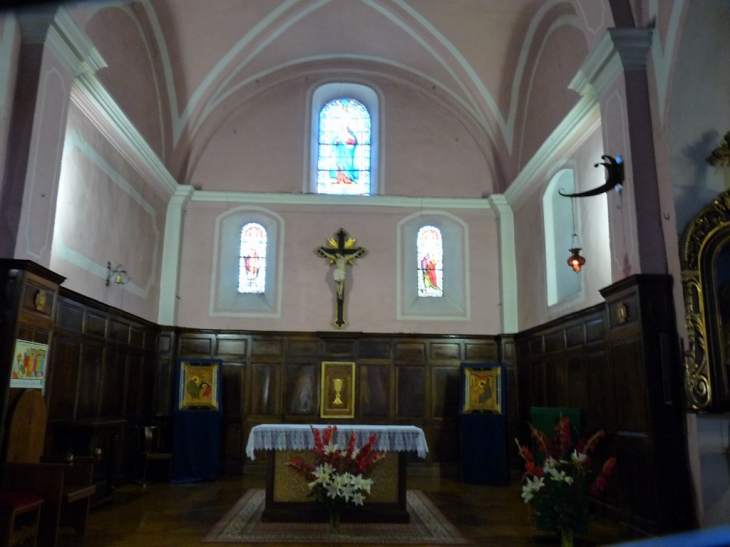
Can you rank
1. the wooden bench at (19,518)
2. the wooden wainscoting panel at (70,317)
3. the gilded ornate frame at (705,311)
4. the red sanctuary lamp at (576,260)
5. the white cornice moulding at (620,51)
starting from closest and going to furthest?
the wooden bench at (19,518)
the gilded ornate frame at (705,311)
the white cornice moulding at (620,51)
the wooden wainscoting panel at (70,317)
the red sanctuary lamp at (576,260)

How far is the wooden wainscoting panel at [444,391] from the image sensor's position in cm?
1215

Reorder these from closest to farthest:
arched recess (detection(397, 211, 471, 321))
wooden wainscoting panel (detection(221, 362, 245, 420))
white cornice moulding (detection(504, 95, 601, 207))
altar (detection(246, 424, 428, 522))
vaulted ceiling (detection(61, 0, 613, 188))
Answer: altar (detection(246, 424, 428, 522)), white cornice moulding (detection(504, 95, 601, 207)), vaulted ceiling (detection(61, 0, 613, 188)), wooden wainscoting panel (detection(221, 362, 245, 420)), arched recess (detection(397, 211, 471, 321))

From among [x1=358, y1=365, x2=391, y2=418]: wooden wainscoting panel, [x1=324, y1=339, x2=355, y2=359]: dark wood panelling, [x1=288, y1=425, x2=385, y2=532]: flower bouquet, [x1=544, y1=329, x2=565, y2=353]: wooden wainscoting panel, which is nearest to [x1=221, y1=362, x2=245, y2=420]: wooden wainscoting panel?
[x1=324, y1=339, x2=355, y2=359]: dark wood panelling

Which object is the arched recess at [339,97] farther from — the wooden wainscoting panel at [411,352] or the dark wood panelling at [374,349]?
the wooden wainscoting panel at [411,352]

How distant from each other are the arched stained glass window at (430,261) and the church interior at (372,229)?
5 cm

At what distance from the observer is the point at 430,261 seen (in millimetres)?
13047

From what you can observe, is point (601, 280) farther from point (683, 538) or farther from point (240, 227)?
point (683, 538)

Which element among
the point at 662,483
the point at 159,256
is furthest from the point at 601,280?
the point at 159,256

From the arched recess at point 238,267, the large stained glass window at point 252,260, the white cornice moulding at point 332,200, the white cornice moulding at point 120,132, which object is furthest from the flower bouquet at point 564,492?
the large stained glass window at point 252,260

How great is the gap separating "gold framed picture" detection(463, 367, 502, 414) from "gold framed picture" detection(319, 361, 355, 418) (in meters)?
2.17

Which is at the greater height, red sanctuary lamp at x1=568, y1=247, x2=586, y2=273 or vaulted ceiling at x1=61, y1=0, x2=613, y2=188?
vaulted ceiling at x1=61, y1=0, x2=613, y2=188

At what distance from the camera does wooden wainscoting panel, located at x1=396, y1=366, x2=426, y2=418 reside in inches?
480

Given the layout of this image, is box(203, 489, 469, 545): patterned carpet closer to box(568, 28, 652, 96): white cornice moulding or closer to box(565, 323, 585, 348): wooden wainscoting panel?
box(565, 323, 585, 348): wooden wainscoting panel

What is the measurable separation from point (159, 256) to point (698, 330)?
9268mm
